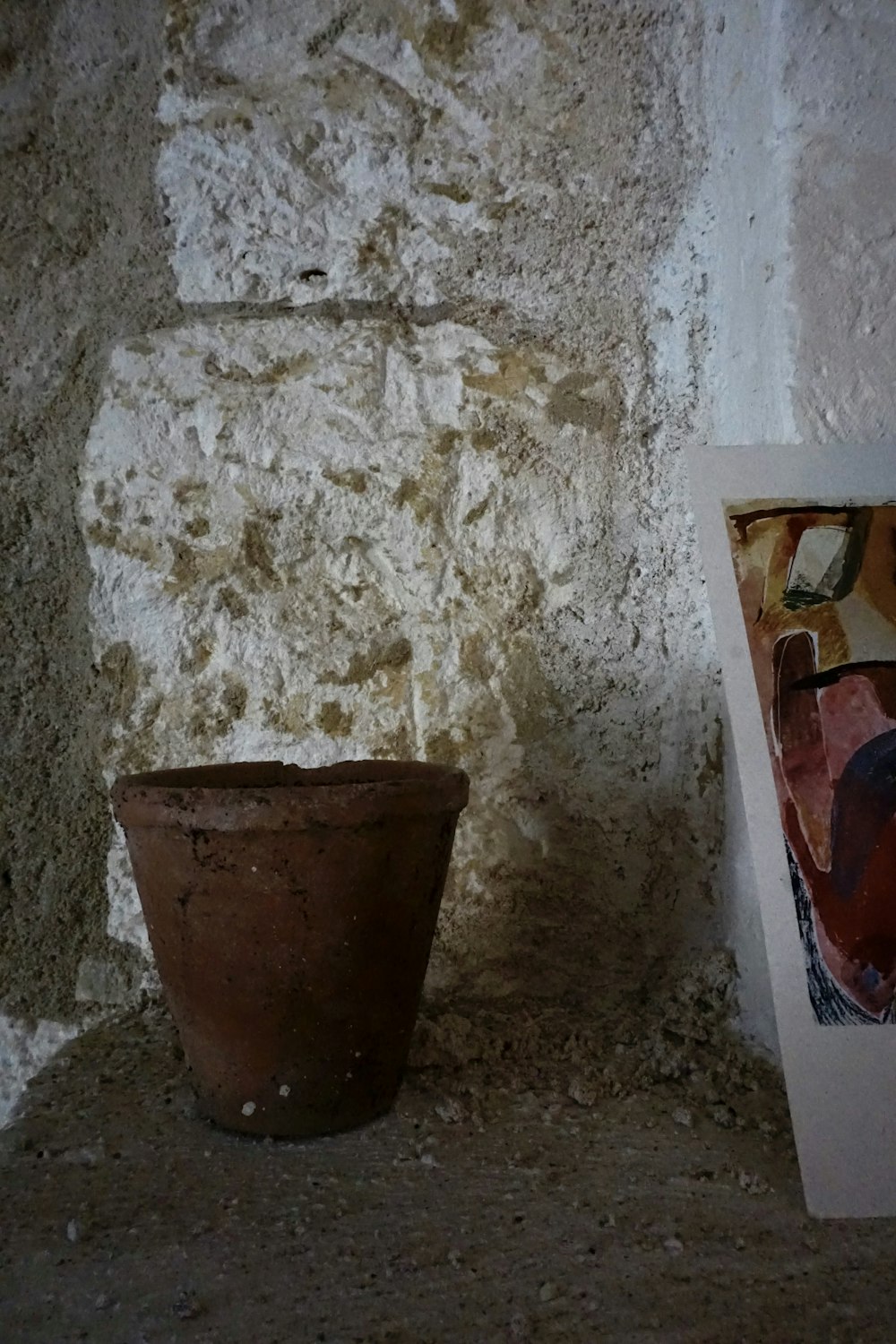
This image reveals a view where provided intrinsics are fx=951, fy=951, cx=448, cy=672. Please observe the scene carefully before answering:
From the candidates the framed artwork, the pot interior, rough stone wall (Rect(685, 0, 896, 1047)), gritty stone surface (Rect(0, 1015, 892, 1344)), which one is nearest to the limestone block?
rough stone wall (Rect(685, 0, 896, 1047))

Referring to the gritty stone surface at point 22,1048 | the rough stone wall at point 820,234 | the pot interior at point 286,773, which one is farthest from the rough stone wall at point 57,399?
the rough stone wall at point 820,234

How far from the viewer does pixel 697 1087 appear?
1038 mm

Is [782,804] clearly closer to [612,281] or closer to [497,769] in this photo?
[497,769]

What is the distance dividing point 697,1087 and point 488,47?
137cm

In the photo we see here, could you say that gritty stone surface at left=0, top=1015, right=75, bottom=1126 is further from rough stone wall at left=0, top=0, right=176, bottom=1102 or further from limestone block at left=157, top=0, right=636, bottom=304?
limestone block at left=157, top=0, right=636, bottom=304

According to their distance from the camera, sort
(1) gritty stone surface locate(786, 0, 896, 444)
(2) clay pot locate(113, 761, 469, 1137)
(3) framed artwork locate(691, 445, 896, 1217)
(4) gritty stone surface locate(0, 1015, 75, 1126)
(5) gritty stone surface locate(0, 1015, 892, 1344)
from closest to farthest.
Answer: (5) gritty stone surface locate(0, 1015, 892, 1344) → (3) framed artwork locate(691, 445, 896, 1217) → (2) clay pot locate(113, 761, 469, 1137) → (1) gritty stone surface locate(786, 0, 896, 444) → (4) gritty stone surface locate(0, 1015, 75, 1126)

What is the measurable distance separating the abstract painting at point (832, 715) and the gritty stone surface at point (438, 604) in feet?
0.93

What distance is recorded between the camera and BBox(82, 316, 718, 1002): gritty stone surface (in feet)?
4.09

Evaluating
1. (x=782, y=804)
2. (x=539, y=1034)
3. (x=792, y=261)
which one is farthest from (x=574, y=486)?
(x=539, y=1034)

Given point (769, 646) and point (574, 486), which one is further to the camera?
point (574, 486)

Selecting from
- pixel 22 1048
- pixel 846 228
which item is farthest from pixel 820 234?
pixel 22 1048

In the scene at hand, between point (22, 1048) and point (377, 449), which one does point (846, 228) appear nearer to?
point (377, 449)

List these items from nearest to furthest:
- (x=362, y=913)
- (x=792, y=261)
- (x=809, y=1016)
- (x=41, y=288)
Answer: (x=809, y=1016)
(x=362, y=913)
(x=792, y=261)
(x=41, y=288)

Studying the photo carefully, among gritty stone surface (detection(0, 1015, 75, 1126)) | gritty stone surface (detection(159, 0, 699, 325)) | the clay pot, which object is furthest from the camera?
gritty stone surface (detection(159, 0, 699, 325))
